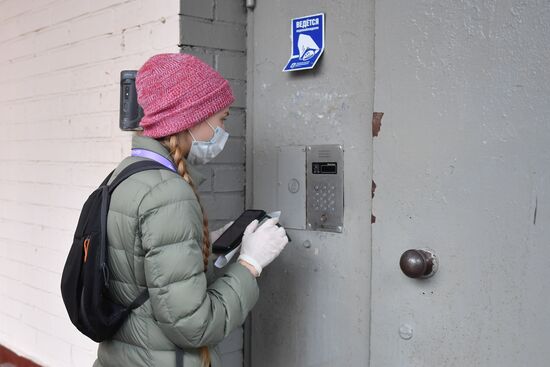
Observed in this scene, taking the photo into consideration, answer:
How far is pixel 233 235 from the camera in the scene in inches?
89.0

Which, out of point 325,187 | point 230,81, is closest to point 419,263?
point 325,187

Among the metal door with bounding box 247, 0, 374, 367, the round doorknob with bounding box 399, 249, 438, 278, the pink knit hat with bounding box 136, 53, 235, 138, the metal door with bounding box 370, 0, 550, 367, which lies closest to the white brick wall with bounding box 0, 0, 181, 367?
the metal door with bounding box 247, 0, 374, 367

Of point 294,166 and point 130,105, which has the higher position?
point 130,105

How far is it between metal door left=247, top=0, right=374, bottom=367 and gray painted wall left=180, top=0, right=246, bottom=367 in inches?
2.1

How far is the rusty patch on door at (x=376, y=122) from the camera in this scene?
85.6 inches

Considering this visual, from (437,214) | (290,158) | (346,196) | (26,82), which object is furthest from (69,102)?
(437,214)

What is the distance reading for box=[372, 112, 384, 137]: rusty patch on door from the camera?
2174mm

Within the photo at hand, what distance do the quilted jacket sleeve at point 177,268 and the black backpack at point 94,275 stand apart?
0.13 meters

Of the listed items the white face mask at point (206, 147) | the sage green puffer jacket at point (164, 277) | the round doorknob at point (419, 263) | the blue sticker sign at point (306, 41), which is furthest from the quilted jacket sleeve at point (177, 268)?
the blue sticker sign at point (306, 41)

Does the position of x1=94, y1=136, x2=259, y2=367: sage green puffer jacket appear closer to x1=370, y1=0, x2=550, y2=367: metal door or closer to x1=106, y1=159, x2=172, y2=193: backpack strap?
x1=106, y1=159, x2=172, y2=193: backpack strap

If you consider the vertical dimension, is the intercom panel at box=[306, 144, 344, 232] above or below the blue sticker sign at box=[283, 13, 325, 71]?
below

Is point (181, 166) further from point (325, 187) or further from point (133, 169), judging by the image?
point (325, 187)

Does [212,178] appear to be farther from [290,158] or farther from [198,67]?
[198,67]

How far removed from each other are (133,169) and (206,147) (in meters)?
0.29
